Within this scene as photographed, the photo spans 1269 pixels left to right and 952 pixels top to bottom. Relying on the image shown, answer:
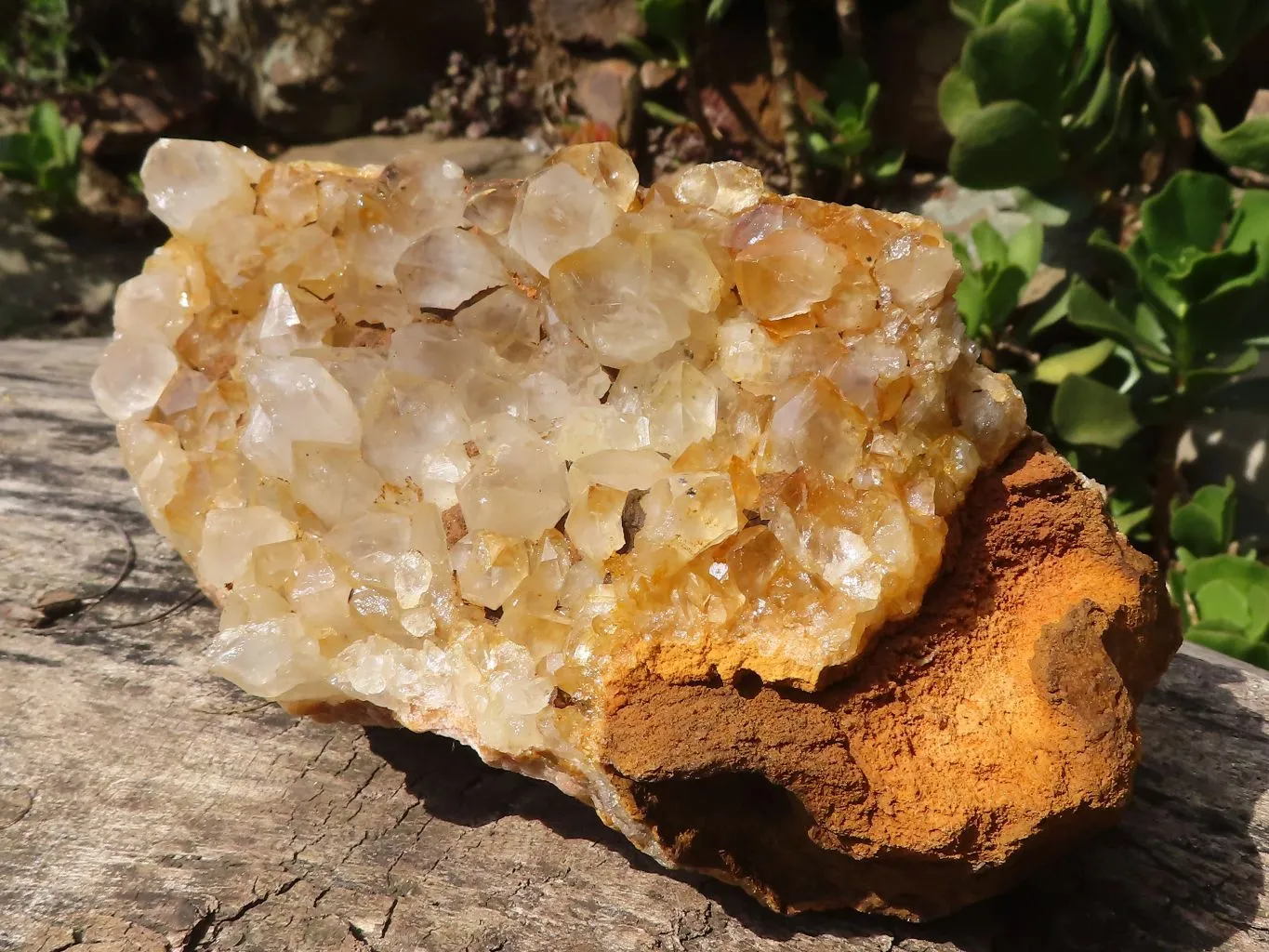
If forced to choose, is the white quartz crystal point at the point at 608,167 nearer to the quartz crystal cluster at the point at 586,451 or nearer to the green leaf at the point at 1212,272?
the quartz crystal cluster at the point at 586,451

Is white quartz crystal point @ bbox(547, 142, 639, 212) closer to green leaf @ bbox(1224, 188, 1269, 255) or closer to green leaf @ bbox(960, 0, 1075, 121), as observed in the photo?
green leaf @ bbox(960, 0, 1075, 121)

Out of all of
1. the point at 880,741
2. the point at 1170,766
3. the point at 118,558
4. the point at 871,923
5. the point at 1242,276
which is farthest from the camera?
the point at 1242,276

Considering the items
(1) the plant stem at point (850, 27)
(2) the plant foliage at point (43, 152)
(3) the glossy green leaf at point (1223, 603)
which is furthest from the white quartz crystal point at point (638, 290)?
(2) the plant foliage at point (43, 152)

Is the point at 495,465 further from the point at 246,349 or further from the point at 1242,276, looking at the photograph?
the point at 1242,276

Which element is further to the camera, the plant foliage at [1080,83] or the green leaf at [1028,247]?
the green leaf at [1028,247]

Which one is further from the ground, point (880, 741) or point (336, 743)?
point (880, 741)

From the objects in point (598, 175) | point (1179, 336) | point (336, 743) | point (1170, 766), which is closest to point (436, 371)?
point (598, 175)

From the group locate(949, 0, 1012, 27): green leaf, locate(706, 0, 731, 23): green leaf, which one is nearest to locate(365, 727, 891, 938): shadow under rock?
locate(949, 0, 1012, 27): green leaf
